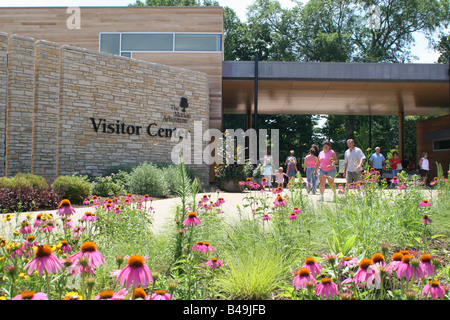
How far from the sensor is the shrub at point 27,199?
6.85m

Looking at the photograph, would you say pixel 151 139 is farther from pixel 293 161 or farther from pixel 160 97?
pixel 293 161

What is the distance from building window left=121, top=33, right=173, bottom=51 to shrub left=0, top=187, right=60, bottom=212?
383 inches

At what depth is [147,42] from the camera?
1583 centimetres

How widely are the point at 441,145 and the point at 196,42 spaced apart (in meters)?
16.7

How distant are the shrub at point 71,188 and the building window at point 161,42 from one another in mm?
8919

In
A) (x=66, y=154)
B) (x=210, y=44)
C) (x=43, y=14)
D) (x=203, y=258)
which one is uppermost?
(x=43, y=14)

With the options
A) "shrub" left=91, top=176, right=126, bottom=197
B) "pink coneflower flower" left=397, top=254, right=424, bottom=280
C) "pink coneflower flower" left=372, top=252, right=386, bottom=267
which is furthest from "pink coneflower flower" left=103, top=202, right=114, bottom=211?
"shrub" left=91, top=176, right=126, bottom=197

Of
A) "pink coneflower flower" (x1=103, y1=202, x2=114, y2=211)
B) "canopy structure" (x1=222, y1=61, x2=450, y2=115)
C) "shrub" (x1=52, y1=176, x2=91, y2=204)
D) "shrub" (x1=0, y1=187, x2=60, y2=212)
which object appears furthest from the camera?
"canopy structure" (x1=222, y1=61, x2=450, y2=115)

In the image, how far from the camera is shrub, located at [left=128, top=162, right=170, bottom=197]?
10328mm

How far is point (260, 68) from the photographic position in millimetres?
15398

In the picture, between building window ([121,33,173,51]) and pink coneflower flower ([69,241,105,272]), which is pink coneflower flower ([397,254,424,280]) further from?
building window ([121,33,173,51])

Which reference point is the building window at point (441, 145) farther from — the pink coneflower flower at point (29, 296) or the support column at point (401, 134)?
the pink coneflower flower at point (29, 296)

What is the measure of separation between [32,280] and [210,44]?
14741mm
